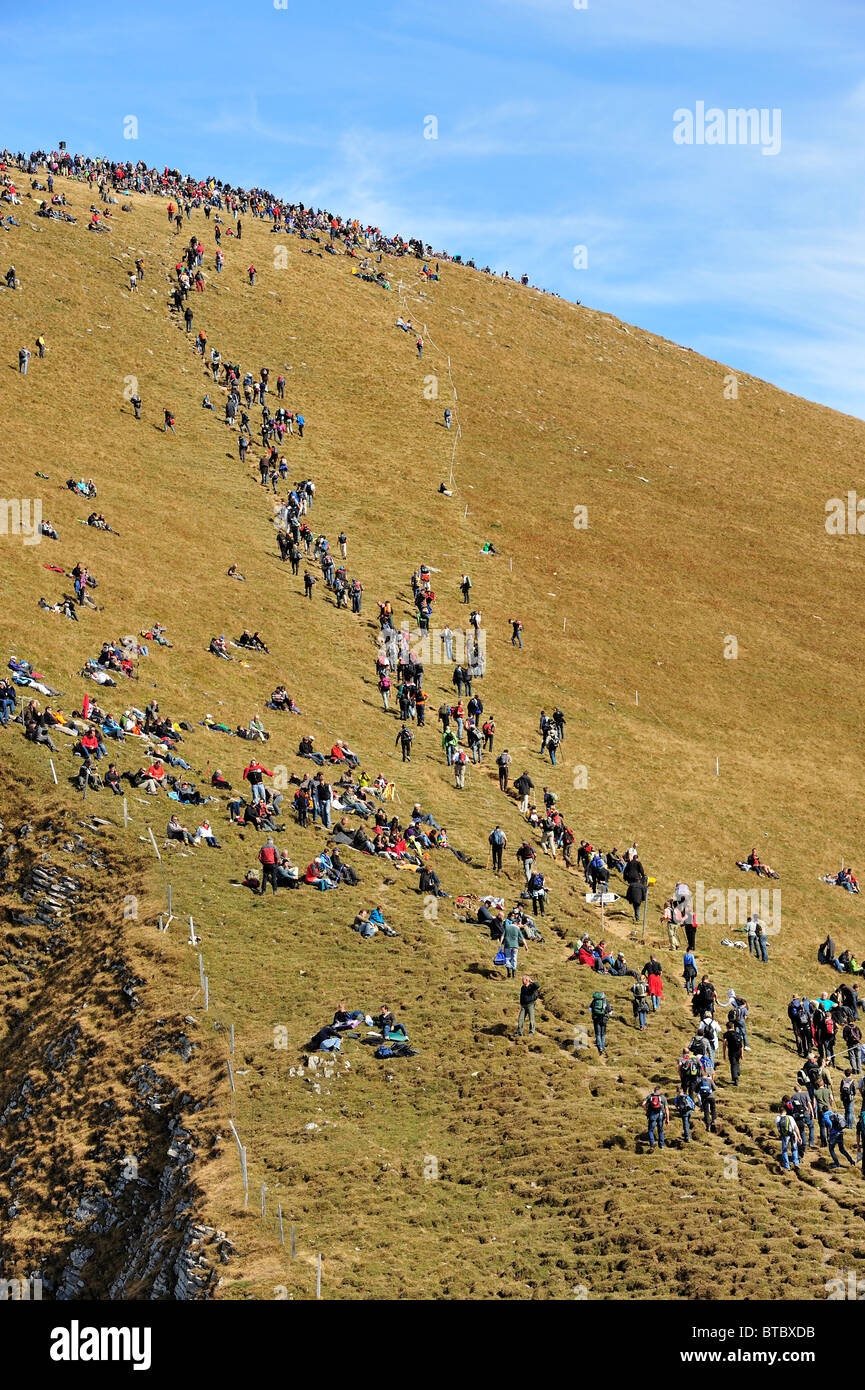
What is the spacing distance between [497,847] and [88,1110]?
1682 cm

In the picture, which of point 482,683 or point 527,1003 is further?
point 482,683

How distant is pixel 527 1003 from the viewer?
29.3 m

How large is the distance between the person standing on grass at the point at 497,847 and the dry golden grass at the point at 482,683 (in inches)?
35.4

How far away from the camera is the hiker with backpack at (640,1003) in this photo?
31.2 metres

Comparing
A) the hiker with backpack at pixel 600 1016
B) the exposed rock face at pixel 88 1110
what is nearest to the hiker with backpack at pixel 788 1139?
the hiker with backpack at pixel 600 1016

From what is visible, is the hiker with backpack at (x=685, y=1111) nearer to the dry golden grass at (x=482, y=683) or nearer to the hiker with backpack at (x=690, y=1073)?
the hiker with backpack at (x=690, y=1073)

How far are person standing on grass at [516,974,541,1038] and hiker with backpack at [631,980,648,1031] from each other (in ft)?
9.48

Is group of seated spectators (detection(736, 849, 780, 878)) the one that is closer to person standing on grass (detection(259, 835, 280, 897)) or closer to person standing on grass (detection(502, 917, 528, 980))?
person standing on grass (detection(502, 917, 528, 980))

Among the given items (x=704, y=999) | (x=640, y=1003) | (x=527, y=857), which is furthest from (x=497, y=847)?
(x=704, y=999)

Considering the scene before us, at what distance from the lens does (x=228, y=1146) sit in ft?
82.4

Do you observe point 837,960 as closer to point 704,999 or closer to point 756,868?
point 756,868

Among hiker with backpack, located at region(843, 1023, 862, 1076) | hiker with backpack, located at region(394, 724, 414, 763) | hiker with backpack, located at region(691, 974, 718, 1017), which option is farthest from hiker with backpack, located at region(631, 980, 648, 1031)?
hiker with backpack, located at region(394, 724, 414, 763)

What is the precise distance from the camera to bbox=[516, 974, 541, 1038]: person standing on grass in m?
29.0

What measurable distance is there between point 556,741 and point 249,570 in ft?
58.8
